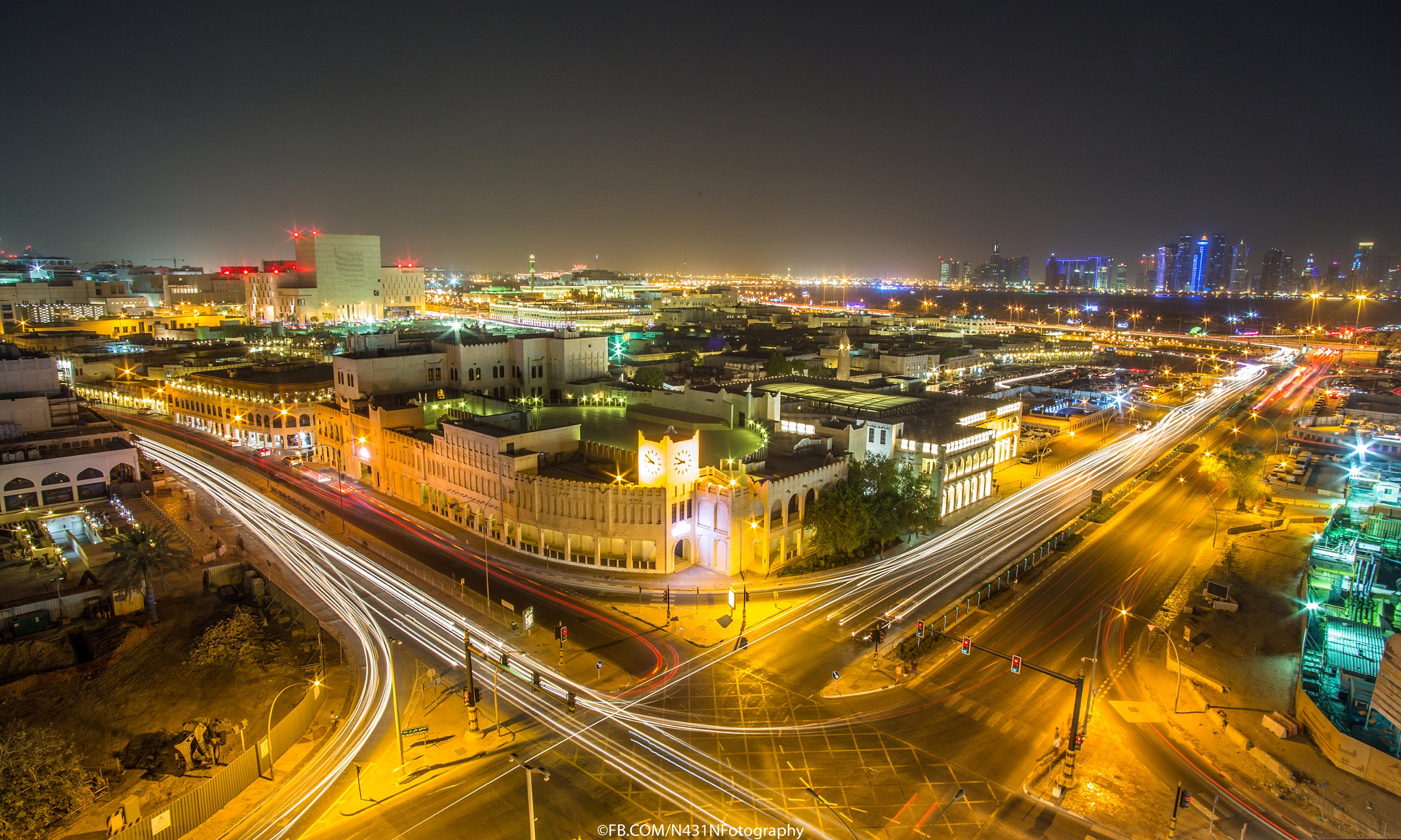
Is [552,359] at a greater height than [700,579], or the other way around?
[552,359]

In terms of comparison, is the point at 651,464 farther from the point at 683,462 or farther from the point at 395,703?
the point at 395,703

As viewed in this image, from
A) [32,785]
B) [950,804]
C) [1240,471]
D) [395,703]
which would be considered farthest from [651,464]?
[1240,471]

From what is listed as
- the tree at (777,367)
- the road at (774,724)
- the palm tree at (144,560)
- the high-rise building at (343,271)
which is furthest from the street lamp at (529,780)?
the high-rise building at (343,271)

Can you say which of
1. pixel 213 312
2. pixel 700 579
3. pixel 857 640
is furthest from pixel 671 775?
pixel 213 312

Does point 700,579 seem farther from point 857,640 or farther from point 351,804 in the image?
point 351,804

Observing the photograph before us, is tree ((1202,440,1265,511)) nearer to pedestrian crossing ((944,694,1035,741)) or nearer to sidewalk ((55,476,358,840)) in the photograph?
pedestrian crossing ((944,694,1035,741))

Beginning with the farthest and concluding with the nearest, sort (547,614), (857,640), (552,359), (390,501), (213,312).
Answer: (213,312) → (552,359) → (390,501) → (547,614) → (857,640)

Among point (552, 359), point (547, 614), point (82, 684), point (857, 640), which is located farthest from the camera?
point (552, 359)

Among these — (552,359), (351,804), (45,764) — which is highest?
(552,359)
